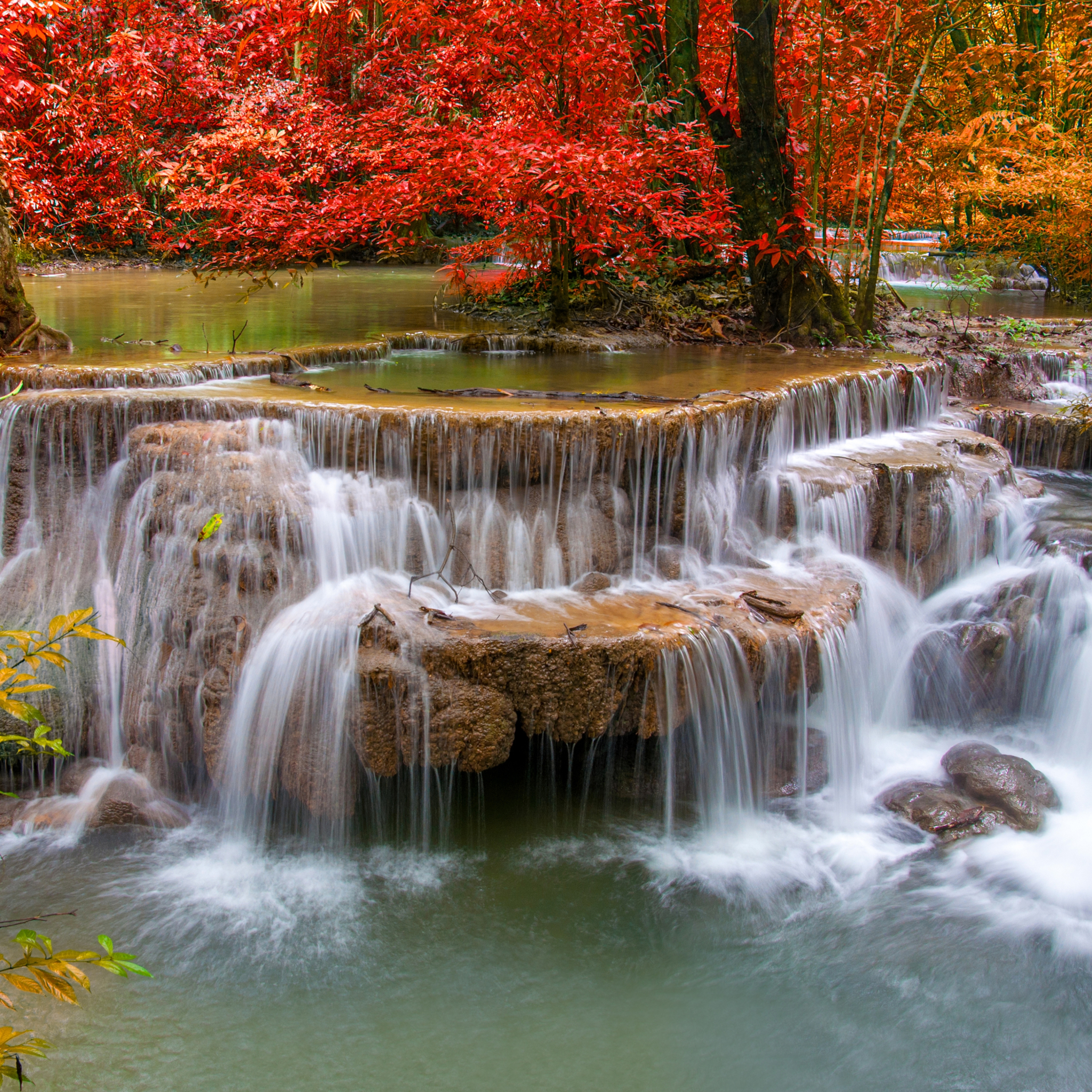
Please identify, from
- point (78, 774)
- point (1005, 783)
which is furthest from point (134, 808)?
point (1005, 783)

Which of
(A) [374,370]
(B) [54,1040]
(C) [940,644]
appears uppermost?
(A) [374,370]

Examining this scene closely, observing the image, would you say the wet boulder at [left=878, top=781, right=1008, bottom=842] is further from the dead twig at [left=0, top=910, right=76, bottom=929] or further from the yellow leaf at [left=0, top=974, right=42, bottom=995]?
the yellow leaf at [left=0, top=974, right=42, bottom=995]

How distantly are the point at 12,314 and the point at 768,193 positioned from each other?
732 cm

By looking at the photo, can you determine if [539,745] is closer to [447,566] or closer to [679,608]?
[679,608]

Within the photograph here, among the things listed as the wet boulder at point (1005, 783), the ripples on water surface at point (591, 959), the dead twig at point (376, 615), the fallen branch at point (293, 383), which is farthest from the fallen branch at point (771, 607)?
the fallen branch at point (293, 383)

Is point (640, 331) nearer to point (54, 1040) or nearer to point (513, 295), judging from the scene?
point (513, 295)

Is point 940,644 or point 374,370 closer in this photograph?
point 940,644

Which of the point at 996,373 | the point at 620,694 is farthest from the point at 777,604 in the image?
the point at 996,373

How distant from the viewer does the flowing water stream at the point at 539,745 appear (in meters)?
4.23

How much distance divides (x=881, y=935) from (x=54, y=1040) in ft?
12.5

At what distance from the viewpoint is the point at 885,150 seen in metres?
11.1

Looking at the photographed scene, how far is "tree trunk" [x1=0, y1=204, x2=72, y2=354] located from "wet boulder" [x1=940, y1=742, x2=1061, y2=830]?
292 inches

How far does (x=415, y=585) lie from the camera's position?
19.4 feet

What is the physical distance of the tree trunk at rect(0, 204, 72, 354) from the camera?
24.9 feet
